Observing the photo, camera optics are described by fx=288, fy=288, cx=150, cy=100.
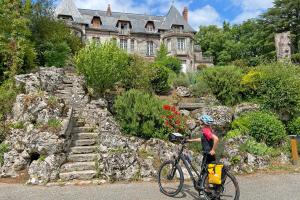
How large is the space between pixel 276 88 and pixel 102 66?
7.34 metres

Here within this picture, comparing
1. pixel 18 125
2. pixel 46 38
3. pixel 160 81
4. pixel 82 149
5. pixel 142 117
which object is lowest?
pixel 82 149

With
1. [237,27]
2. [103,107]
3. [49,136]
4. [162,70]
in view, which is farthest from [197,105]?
[237,27]

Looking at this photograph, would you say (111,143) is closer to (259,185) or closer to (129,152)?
(129,152)

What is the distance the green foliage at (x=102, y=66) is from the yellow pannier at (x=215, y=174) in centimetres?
715

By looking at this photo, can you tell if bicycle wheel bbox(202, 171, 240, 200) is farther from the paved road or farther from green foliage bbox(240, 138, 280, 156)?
green foliage bbox(240, 138, 280, 156)

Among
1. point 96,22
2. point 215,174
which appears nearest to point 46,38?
point 215,174

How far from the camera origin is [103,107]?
37.4ft

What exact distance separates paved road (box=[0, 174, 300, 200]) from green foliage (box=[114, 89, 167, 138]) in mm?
2318

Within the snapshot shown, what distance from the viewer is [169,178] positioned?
251 inches

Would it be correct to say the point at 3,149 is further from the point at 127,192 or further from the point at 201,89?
the point at 201,89

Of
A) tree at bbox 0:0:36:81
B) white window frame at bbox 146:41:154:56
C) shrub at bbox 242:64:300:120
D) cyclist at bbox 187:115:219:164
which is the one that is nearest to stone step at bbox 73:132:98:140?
cyclist at bbox 187:115:219:164

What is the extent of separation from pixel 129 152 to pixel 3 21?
32.8 feet

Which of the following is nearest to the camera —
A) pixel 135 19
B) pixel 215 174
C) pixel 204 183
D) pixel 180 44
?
pixel 215 174

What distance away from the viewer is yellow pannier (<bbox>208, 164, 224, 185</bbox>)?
5.43m
